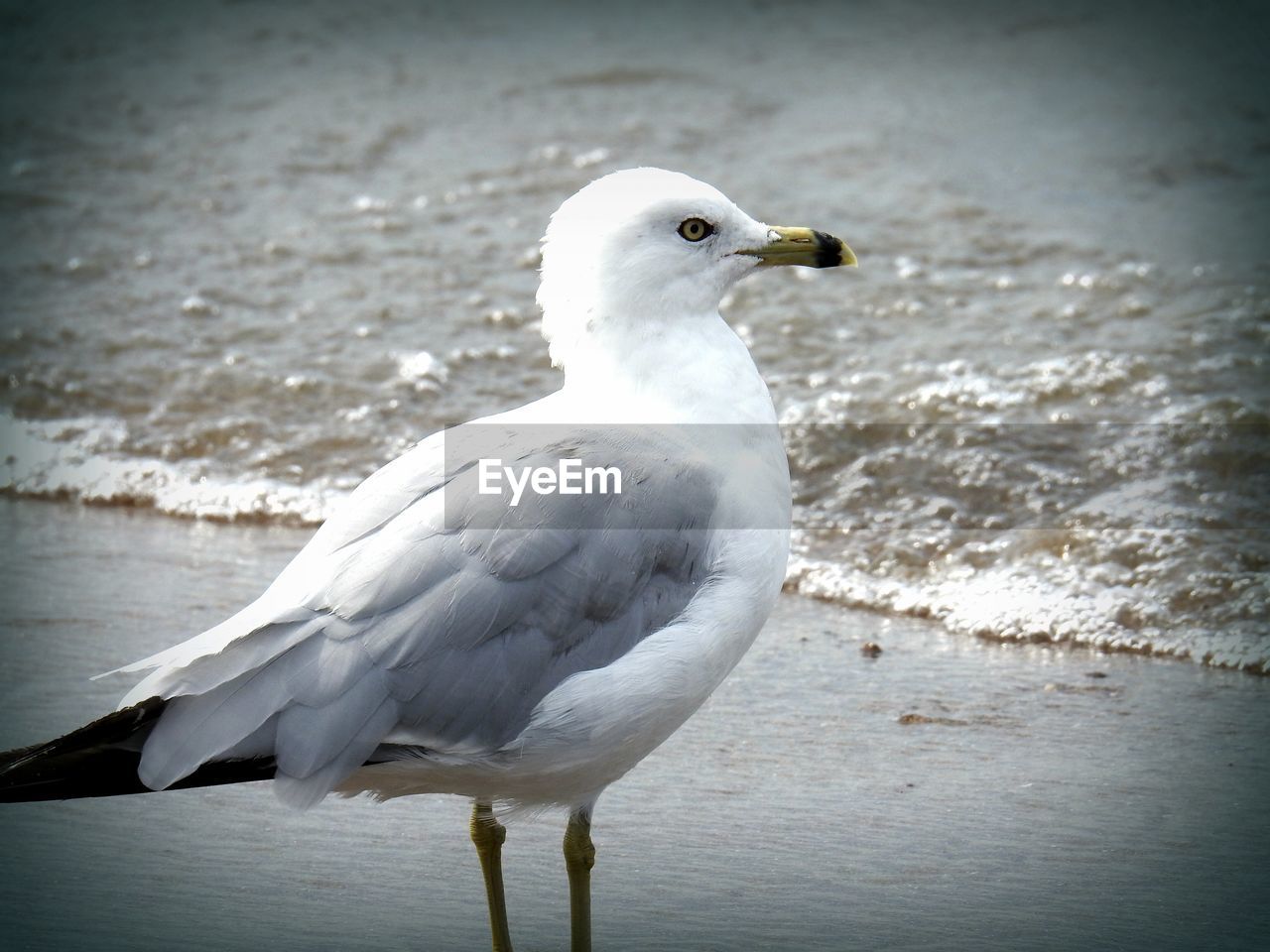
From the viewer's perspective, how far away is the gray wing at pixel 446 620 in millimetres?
2520

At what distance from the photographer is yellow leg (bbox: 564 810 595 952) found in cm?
284

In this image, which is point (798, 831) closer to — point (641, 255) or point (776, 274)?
point (641, 255)

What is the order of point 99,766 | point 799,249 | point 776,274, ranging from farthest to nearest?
point 776,274, point 799,249, point 99,766

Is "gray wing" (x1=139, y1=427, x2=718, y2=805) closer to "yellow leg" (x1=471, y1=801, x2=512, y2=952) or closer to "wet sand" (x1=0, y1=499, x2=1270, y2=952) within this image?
"yellow leg" (x1=471, y1=801, x2=512, y2=952)

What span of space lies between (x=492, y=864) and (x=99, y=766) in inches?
28.8

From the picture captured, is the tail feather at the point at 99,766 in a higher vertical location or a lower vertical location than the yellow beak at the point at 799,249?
lower

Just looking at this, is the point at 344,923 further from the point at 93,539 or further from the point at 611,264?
the point at 93,539

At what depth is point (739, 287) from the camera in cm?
682

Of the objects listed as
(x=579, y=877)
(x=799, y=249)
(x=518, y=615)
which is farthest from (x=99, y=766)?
(x=799, y=249)

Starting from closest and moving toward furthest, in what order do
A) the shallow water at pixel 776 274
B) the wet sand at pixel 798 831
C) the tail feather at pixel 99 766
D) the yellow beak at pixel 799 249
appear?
the tail feather at pixel 99 766
the wet sand at pixel 798 831
the yellow beak at pixel 799 249
the shallow water at pixel 776 274

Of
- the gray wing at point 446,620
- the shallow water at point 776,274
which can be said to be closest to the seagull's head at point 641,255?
the gray wing at point 446,620

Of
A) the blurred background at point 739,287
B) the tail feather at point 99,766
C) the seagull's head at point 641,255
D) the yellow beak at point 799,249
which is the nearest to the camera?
the tail feather at point 99,766

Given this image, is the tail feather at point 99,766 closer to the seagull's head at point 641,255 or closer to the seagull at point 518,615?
the seagull at point 518,615

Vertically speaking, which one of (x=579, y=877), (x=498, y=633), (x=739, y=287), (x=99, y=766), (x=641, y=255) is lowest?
(x=579, y=877)
